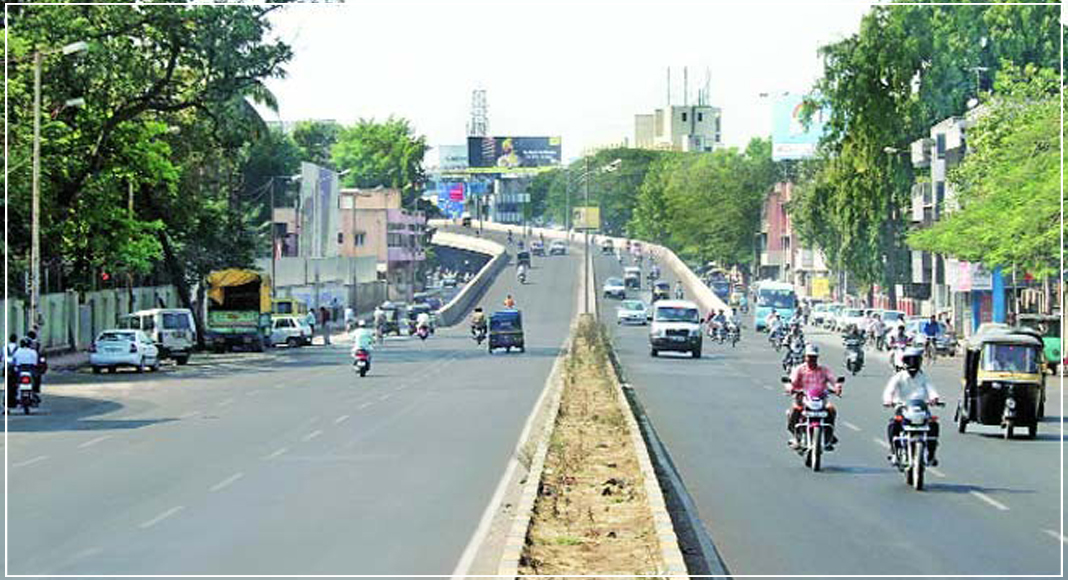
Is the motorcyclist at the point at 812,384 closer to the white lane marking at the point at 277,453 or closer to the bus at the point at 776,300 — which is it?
the white lane marking at the point at 277,453

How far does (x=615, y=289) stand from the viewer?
13338cm

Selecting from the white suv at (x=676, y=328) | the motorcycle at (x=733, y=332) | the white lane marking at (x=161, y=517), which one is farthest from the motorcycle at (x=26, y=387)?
the motorcycle at (x=733, y=332)

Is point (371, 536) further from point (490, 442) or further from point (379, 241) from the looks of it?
point (379, 241)

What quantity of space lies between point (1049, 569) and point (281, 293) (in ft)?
321

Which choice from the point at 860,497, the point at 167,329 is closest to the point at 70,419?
the point at 860,497

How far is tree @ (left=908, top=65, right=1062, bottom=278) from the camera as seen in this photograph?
58.2 metres

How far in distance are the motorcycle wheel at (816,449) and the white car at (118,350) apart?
36.2 m

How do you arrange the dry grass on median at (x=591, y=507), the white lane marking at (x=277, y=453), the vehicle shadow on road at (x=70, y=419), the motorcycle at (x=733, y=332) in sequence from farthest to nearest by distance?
the motorcycle at (x=733, y=332), the vehicle shadow on road at (x=70, y=419), the white lane marking at (x=277, y=453), the dry grass on median at (x=591, y=507)

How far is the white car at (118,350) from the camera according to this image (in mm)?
56031

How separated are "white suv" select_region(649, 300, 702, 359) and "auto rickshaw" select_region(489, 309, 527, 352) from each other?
7.85 metres

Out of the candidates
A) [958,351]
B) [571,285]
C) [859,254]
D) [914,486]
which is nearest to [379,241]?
[571,285]

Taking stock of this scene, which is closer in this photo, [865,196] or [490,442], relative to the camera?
[490,442]

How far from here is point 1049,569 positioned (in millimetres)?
14688

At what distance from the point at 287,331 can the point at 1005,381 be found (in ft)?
195
